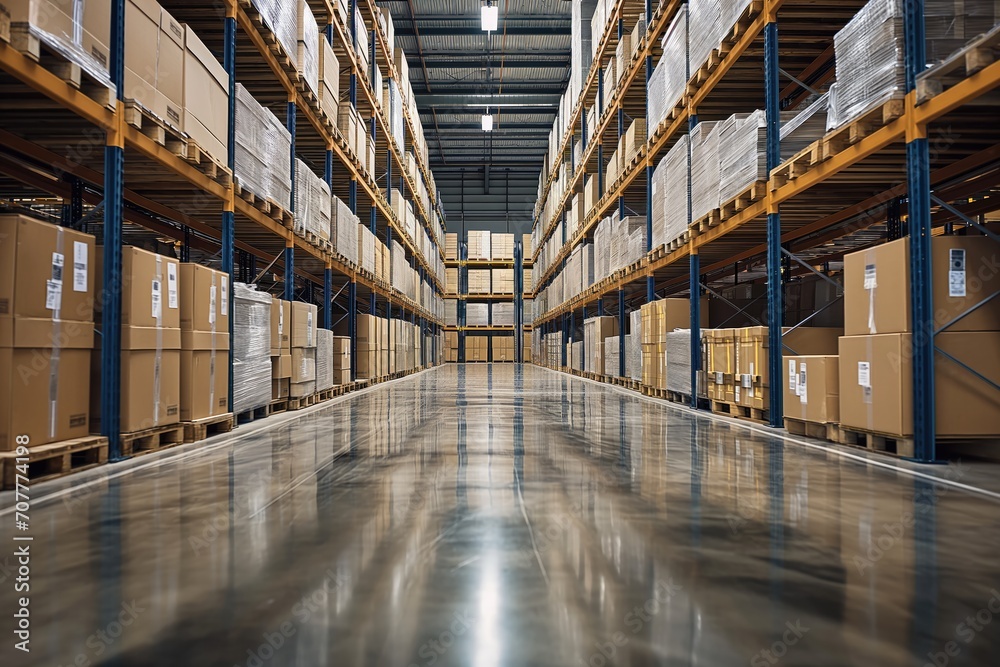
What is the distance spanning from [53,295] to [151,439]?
1.21 meters

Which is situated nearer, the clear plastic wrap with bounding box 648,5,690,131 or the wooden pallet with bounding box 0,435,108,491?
the wooden pallet with bounding box 0,435,108,491

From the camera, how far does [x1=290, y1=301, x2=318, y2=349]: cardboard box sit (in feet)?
23.4

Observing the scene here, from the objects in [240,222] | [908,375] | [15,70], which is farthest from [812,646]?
[240,222]

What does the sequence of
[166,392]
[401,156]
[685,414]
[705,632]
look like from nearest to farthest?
[705,632] < [166,392] < [685,414] < [401,156]

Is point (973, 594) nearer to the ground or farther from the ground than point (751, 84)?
nearer to the ground

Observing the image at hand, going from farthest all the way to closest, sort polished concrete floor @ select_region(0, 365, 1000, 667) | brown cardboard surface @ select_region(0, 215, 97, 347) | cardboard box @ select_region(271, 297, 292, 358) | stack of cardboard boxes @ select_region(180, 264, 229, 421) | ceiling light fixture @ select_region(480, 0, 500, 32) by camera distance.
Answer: ceiling light fixture @ select_region(480, 0, 500, 32) < cardboard box @ select_region(271, 297, 292, 358) < stack of cardboard boxes @ select_region(180, 264, 229, 421) < brown cardboard surface @ select_region(0, 215, 97, 347) < polished concrete floor @ select_region(0, 365, 1000, 667)

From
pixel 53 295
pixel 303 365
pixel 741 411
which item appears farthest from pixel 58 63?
pixel 741 411

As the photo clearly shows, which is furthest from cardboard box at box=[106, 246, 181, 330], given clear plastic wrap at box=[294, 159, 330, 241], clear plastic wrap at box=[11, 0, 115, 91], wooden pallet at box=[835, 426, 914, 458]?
wooden pallet at box=[835, 426, 914, 458]

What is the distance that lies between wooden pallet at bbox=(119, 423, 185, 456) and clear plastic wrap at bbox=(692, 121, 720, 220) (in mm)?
5480

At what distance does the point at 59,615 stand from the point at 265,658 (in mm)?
682

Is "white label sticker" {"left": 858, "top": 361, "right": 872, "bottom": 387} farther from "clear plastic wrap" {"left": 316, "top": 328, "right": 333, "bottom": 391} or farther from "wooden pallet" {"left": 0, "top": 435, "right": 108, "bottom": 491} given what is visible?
"clear plastic wrap" {"left": 316, "top": 328, "right": 333, "bottom": 391}

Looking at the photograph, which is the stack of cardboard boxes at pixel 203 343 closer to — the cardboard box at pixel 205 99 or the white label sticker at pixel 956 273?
the cardboard box at pixel 205 99

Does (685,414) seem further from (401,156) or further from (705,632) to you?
(401,156)

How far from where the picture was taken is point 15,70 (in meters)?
3.09
